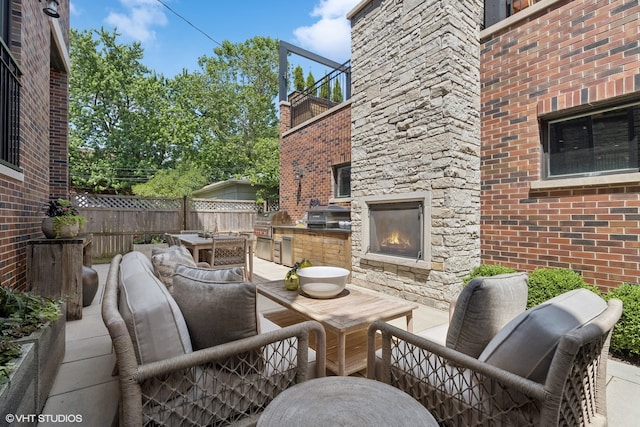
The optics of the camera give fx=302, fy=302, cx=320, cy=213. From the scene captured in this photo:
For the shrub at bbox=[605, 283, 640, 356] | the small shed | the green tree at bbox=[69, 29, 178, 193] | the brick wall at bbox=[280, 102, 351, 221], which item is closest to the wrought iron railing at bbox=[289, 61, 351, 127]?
the brick wall at bbox=[280, 102, 351, 221]

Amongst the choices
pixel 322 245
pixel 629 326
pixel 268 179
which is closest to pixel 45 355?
pixel 629 326

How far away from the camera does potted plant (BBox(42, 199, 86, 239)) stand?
318cm

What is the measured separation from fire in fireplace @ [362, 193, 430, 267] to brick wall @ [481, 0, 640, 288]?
86cm

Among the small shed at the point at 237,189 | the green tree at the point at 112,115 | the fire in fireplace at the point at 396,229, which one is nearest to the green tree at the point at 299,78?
the small shed at the point at 237,189

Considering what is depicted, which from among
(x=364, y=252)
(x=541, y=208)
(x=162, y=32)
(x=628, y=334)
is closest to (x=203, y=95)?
(x=162, y=32)

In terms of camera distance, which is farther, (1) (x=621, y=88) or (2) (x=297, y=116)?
(2) (x=297, y=116)

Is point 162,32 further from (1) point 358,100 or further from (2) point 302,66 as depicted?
(1) point 358,100

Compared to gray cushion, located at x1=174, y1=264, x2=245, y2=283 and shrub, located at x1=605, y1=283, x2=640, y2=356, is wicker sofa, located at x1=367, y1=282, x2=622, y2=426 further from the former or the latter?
shrub, located at x1=605, y1=283, x2=640, y2=356

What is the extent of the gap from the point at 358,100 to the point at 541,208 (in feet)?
10.4

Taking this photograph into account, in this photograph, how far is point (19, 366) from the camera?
4.04 ft

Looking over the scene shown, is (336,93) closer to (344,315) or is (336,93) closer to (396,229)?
(396,229)

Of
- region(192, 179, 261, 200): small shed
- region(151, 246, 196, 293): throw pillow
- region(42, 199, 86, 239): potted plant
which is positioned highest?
region(192, 179, 261, 200): small shed

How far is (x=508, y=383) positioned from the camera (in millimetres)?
1137

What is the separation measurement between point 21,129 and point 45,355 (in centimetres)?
226
